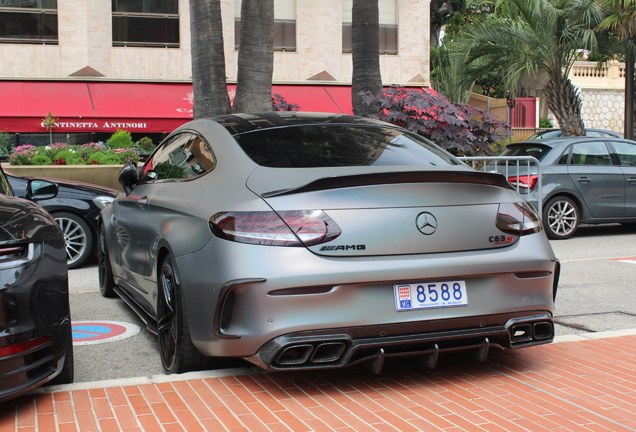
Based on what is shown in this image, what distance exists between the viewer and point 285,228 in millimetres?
3730

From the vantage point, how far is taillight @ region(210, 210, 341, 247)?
12.2 ft

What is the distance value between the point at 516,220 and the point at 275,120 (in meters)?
1.68

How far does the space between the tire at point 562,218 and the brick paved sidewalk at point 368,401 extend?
24.5ft

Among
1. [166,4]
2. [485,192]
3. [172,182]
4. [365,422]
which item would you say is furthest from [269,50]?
[166,4]

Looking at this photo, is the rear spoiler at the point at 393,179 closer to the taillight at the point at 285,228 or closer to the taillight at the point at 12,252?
the taillight at the point at 285,228

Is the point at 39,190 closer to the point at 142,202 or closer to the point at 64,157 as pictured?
the point at 142,202

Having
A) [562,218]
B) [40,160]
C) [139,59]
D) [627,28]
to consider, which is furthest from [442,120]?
[139,59]

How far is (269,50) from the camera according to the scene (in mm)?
11992

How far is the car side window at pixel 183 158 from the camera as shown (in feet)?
15.1

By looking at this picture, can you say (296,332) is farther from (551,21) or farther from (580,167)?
(551,21)

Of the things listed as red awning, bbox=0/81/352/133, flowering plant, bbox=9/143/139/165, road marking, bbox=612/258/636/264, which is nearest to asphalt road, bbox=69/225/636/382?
road marking, bbox=612/258/636/264

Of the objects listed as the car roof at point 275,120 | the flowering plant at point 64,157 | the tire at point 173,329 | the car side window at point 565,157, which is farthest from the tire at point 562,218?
the tire at point 173,329

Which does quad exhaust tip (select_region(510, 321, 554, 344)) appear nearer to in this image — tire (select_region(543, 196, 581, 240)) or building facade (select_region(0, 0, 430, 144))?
tire (select_region(543, 196, 581, 240))

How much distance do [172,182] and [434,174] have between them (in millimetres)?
1775
